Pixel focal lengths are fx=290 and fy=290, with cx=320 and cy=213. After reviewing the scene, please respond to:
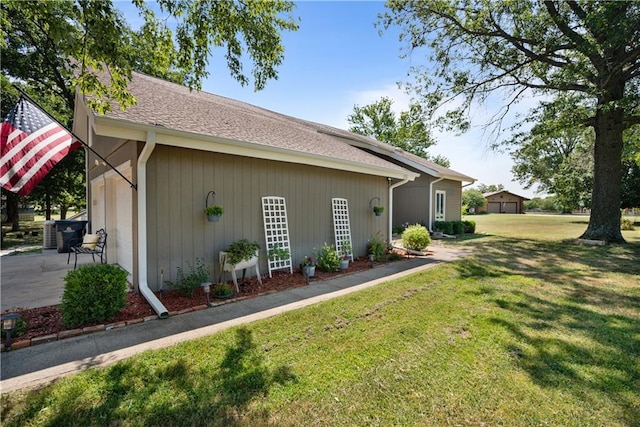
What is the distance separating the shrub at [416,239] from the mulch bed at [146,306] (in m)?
4.15

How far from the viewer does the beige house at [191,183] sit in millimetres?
4715

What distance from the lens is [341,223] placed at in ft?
26.8

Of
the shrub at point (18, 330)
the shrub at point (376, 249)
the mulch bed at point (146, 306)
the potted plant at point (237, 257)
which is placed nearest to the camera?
the shrub at point (18, 330)

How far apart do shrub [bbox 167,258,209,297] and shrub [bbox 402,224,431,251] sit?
667 cm

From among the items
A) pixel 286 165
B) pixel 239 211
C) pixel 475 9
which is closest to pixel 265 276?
pixel 239 211

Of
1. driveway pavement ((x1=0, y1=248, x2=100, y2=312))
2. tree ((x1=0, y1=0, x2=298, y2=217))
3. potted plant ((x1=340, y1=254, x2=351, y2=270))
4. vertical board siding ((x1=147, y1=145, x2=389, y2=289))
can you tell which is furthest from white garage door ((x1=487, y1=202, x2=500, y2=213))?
driveway pavement ((x1=0, y1=248, x2=100, y2=312))

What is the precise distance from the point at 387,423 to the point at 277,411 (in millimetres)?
867

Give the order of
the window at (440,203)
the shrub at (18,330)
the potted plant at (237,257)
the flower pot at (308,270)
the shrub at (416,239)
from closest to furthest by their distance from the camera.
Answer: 1. the shrub at (18,330)
2. the potted plant at (237,257)
3. the flower pot at (308,270)
4. the shrub at (416,239)
5. the window at (440,203)

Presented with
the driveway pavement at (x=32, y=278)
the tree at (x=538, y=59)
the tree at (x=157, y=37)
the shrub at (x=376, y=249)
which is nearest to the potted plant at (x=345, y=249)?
the shrub at (x=376, y=249)

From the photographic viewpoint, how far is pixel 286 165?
22.3 feet

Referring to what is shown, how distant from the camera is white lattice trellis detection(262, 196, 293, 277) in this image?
6.39 meters

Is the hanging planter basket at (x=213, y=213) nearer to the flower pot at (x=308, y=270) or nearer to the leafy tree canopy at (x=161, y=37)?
the leafy tree canopy at (x=161, y=37)

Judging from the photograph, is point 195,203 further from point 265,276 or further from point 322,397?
point 322,397

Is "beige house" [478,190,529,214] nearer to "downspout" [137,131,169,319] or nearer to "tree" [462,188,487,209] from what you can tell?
"tree" [462,188,487,209]
